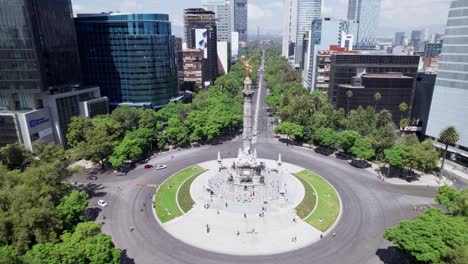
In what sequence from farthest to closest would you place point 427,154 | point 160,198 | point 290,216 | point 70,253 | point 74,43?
point 74,43 < point 427,154 < point 160,198 < point 290,216 < point 70,253

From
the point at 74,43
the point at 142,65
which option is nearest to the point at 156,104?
the point at 142,65

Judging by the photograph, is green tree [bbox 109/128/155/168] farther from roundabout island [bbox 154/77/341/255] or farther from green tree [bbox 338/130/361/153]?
green tree [bbox 338/130/361/153]

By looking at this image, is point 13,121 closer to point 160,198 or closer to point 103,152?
point 103,152

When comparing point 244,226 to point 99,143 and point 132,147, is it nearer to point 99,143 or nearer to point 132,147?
point 132,147

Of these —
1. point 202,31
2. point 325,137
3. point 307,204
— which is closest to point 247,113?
point 307,204

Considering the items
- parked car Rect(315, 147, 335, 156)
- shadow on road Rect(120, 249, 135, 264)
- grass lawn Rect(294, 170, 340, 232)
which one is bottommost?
shadow on road Rect(120, 249, 135, 264)

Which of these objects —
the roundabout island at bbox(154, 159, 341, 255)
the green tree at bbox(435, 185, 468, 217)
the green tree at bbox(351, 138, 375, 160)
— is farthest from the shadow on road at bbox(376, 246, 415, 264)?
the green tree at bbox(351, 138, 375, 160)

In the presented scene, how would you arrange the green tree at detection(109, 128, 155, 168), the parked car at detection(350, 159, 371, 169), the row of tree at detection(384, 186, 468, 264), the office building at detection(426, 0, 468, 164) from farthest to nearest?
the parked car at detection(350, 159, 371, 169), the office building at detection(426, 0, 468, 164), the green tree at detection(109, 128, 155, 168), the row of tree at detection(384, 186, 468, 264)
